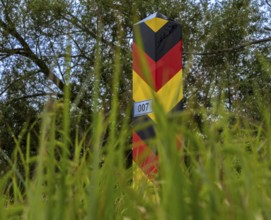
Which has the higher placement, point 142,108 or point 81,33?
point 81,33

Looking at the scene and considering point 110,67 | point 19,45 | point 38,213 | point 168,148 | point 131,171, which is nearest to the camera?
point 168,148

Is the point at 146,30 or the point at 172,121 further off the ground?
the point at 146,30

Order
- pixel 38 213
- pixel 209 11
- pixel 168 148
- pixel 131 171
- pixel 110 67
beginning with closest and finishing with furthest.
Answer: pixel 168 148 < pixel 38 213 < pixel 131 171 < pixel 110 67 < pixel 209 11

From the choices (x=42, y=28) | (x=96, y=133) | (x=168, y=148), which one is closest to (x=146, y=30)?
(x=96, y=133)

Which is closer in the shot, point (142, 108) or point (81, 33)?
point (142, 108)

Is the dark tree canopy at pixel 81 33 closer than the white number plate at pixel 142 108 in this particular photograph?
No

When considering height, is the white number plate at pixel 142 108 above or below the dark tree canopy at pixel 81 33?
below

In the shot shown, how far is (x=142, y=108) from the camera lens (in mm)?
2984

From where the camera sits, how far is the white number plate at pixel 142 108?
2.92m

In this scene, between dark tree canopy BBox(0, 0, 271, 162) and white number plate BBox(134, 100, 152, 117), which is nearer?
white number plate BBox(134, 100, 152, 117)

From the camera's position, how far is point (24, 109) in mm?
11336

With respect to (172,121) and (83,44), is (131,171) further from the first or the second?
(83,44)

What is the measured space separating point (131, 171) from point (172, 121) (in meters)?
0.72

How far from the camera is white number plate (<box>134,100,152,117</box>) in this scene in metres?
2.92
